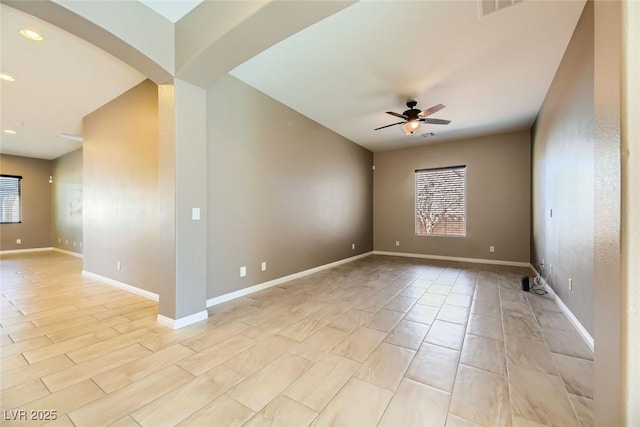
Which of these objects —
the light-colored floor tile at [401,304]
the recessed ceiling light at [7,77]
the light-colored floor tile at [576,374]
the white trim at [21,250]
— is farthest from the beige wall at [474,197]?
the white trim at [21,250]

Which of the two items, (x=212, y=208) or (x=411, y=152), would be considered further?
(x=411, y=152)

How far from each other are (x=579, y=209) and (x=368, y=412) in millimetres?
2643

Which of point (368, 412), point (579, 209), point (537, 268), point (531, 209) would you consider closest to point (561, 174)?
point (579, 209)

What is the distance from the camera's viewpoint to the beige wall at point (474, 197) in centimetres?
557

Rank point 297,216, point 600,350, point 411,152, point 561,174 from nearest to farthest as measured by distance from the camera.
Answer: point 600,350 < point 561,174 < point 297,216 < point 411,152

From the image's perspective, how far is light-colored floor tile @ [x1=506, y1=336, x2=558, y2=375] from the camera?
188 cm

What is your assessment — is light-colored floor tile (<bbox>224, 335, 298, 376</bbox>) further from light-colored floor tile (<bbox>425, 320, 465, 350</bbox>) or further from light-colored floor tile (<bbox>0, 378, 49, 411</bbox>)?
light-colored floor tile (<bbox>425, 320, 465, 350</bbox>)

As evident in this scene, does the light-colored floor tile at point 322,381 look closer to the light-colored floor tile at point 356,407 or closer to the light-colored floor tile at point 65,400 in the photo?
the light-colored floor tile at point 356,407

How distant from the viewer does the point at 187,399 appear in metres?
1.54

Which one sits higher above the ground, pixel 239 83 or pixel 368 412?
pixel 239 83

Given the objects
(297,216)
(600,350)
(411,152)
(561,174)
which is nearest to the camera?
(600,350)

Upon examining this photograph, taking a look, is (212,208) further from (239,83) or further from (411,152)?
(411,152)

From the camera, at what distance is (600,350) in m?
0.86

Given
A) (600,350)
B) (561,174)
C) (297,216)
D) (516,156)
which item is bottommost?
(600,350)
